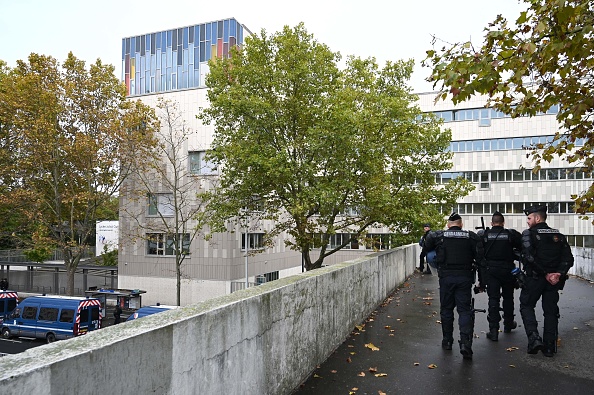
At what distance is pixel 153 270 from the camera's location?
1261 inches

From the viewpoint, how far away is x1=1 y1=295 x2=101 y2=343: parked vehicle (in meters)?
22.1

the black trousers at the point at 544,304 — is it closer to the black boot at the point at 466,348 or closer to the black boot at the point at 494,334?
the black boot at the point at 494,334

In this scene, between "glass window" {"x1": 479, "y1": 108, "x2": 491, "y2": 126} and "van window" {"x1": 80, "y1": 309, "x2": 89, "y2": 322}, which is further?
"glass window" {"x1": 479, "y1": 108, "x2": 491, "y2": 126}

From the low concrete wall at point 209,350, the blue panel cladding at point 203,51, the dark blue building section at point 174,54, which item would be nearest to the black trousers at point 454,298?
the low concrete wall at point 209,350

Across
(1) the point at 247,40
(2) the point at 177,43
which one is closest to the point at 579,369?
(1) the point at 247,40

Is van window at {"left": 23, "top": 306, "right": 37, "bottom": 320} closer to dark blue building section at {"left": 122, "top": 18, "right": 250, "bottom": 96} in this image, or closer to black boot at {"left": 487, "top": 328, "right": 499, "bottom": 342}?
black boot at {"left": 487, "top": 328, "right": 499, "bottom": 342}

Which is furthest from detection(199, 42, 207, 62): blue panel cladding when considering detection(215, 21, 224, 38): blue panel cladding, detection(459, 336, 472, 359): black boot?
detection(459, 336, 472, 359): black boot

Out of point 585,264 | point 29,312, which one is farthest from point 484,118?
point 29,312

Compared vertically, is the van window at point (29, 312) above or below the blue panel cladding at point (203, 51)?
below

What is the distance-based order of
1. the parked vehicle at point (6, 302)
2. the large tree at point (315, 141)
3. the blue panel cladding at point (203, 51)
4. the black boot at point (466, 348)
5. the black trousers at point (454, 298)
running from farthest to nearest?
the blue panel cladding at point (203, 51) < the parked vehicle at point (6, 302) < the large tree at point (315, 141) < the black trousers at point (454, 298) < the black boot at point (466, 348)

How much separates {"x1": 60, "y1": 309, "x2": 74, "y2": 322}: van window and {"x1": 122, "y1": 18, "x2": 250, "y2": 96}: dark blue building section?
47.8 metres

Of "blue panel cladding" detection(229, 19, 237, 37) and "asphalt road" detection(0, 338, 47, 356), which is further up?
"blue panel cladding" detection(229, 19, 237, 37)

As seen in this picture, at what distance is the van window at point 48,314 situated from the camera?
73.7 feet

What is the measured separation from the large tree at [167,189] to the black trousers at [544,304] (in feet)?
77.1
